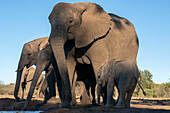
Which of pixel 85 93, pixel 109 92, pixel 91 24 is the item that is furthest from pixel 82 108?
pixel 85 93

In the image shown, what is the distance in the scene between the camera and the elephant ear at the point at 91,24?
859cm

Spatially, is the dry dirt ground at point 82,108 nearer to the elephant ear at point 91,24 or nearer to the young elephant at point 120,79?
the young elephant at point 120,79

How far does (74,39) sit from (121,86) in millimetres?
2629

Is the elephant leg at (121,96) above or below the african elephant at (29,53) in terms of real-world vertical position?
→ below

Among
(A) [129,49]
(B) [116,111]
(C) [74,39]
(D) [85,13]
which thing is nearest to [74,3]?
(D) [85,13]

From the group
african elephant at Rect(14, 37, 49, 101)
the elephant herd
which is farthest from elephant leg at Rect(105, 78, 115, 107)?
african elephant at Rect(14, 37, 49, 101)

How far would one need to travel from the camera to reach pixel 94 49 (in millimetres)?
8609

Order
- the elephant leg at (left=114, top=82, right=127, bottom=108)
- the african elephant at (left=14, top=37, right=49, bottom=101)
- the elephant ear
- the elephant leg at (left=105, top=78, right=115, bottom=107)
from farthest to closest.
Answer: the african elephant at (left=14, top=37, right=49, bottom=101) < the elephant ear < the elephant leg at (left=105, top=78, right=115, bottom=107) < the elephant leg at (left=114, top=82, right=127, bottom=108)

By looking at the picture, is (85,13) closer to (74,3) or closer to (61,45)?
(74,3)

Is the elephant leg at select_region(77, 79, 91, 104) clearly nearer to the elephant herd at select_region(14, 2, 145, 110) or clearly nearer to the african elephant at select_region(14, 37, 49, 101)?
the elephant herd at select_region(14, 2, 145, 110)

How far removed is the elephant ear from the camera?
8.59 metres

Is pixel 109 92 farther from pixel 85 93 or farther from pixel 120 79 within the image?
pixel 85 93

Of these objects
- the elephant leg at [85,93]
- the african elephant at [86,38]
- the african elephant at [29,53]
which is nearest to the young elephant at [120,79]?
the african elephant at [86,38]

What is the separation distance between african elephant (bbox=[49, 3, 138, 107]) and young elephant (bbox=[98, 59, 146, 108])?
87 centimetres
